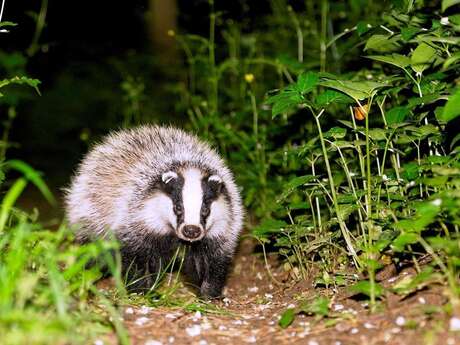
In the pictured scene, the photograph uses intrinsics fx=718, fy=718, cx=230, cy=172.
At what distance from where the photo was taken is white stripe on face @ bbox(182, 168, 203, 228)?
5833 millimetres

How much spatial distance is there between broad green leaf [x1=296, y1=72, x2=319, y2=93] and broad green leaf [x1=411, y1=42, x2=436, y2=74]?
28.6 inches

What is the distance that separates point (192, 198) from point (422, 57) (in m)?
2.12

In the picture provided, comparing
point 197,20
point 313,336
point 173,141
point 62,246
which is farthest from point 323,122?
point 197,20

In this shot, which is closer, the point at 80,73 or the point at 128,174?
the point at 128,174

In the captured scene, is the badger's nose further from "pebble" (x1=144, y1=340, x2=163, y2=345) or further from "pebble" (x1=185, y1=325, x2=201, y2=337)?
"pebble" (x1=144, y1=340, x2=163, y2=345)

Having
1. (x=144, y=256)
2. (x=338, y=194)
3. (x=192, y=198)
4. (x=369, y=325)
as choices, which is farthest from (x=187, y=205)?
(x=369, y=325)

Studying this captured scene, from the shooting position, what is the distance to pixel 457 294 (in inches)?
157

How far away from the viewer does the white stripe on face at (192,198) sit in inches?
230

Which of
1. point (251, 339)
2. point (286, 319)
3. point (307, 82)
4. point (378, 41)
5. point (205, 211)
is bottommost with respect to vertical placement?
point (251, 339)

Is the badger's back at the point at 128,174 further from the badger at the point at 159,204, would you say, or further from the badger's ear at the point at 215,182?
the badger's ear at the point at 215,182

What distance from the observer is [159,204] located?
20.1 feet

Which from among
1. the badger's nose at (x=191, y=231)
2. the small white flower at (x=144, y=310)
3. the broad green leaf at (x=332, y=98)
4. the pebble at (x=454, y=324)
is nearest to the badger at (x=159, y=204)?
the badger's nose at (x=191, y=231)

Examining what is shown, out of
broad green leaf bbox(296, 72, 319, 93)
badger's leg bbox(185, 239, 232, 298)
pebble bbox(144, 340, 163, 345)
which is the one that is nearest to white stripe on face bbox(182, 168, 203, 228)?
badger's leg bbox(185, 239, 232, 298)

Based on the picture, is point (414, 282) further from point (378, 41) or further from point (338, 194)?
point (378, 41)
